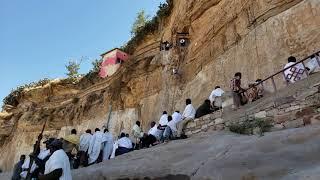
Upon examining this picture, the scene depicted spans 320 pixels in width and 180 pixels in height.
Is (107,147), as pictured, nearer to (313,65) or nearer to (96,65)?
(313,65)

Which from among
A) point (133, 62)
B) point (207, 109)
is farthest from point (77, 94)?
point (207, 109)

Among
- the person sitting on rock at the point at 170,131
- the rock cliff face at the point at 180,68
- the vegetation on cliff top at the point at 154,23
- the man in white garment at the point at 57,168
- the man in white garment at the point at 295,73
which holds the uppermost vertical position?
the vegetation on cliff top at the point at 154,23

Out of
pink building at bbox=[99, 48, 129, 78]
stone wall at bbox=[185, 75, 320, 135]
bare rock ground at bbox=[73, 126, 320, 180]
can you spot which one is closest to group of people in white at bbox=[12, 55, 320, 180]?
stone wall at bbox=[185, 75, 320, 135]

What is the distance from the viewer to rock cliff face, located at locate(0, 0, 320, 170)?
15.0 meters

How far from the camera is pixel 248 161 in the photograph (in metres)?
5.84

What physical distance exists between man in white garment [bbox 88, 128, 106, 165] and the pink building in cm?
1849

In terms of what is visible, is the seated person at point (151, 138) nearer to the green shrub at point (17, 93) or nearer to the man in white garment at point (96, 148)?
the man in white garment at point (96, 148)

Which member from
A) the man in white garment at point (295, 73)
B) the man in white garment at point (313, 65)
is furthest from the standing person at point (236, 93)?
the man in white garment at point (313, 65)

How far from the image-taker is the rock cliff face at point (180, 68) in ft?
49.3

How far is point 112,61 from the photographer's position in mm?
31141

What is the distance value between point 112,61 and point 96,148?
64.7 feet

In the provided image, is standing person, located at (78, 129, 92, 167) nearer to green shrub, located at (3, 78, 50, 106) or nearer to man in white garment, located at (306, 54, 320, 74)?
man in white garment, located at (306, 54, 320, 74)

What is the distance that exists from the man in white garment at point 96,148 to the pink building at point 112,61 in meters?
18.5

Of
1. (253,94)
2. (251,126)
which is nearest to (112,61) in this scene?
(253,94)
